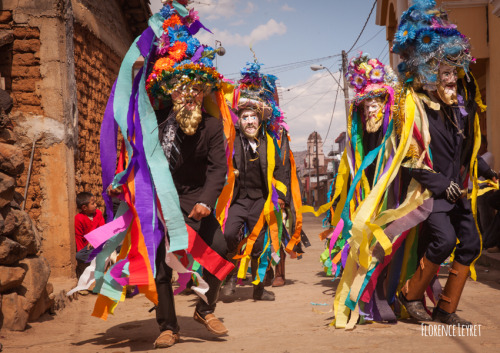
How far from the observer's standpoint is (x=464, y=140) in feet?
16.8

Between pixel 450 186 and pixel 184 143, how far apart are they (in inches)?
84.2

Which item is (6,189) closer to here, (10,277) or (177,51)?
(10,277)

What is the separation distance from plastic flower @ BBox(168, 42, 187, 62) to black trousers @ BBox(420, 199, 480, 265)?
2.34 meters

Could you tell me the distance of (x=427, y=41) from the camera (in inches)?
196

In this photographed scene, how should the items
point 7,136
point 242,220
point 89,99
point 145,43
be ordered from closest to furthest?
point 145,43 < point 7,136 < point 242,220 < point 89,99

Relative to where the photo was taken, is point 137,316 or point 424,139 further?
point 137,316

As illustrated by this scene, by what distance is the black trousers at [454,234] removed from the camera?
4.67m

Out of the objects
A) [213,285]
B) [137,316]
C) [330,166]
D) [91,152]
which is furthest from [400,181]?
[330,166]

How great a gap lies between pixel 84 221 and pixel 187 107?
337cm

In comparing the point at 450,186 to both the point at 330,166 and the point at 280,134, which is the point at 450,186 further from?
the point at 330,166

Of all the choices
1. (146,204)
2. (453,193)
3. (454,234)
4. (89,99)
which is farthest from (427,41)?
(89,99)

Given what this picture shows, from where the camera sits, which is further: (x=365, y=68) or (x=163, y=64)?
(x=365, y=68)

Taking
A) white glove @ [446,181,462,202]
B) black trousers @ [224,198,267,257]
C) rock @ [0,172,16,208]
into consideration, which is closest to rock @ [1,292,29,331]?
rock @ [0,172,16,208]

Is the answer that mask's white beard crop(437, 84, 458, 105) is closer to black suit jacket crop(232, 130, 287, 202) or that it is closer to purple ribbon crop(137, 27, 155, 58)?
purple ribbon crop(137, 27, 155, 58)
